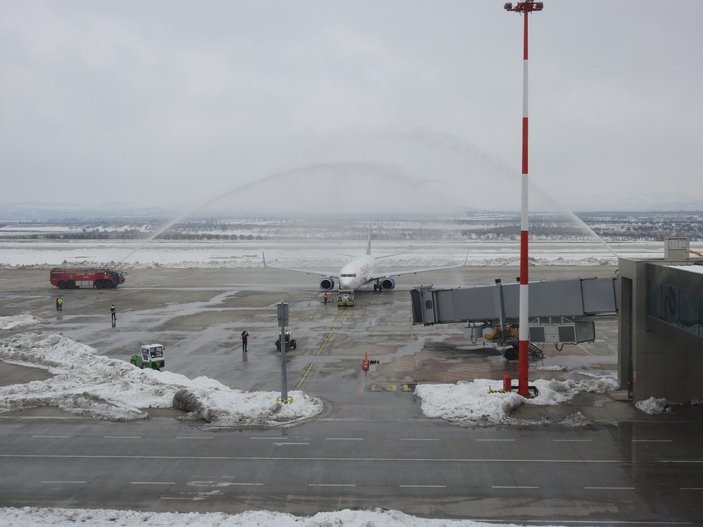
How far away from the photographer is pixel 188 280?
87.7m

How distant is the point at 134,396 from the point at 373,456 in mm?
13002

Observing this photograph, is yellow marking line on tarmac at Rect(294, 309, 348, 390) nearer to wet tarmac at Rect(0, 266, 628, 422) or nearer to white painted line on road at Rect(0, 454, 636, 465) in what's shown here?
wet tarmac at Rect(0, 266, 628, 422)

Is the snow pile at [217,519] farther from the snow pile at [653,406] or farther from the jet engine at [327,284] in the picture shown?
the jet engine at [327,284]

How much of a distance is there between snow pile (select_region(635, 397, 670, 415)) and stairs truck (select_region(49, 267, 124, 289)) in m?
67.0

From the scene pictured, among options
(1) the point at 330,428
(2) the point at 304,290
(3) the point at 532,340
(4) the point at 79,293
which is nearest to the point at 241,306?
(2) the point at 304,290

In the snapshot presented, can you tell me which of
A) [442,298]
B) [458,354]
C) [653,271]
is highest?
[653,271]

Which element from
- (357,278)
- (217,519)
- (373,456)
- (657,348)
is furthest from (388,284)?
(217,519)

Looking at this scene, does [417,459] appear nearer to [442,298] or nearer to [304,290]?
[442,298]

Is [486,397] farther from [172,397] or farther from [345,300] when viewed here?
[345,300]

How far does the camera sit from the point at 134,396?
30.4m

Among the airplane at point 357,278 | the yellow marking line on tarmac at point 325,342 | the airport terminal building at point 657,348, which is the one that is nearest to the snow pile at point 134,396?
the yellow marking line on tarmac at point 325,342

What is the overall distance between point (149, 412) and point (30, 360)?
585 inches

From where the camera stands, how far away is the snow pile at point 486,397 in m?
27.4

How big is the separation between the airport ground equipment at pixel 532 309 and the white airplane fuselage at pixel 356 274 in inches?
1004
